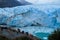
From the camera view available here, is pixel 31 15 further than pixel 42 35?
Yes

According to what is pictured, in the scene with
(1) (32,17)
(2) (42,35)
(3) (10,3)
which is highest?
(3) (10,3)

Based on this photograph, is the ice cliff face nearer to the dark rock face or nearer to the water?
the dark rock face

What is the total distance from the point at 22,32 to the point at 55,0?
3.82ft

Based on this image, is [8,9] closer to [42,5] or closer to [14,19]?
[14,19]

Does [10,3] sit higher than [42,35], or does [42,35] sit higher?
[10,3]

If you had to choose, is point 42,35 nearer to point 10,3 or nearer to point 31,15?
point 31,15

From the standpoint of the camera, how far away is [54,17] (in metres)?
6.30

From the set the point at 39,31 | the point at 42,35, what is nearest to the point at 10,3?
the point at 39,31

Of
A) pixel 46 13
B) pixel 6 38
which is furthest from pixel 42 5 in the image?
pixel 6 38

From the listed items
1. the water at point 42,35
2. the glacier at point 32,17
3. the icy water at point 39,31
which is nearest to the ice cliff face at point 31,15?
the glacier at point 32,17

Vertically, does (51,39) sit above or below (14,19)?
below

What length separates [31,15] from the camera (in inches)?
250

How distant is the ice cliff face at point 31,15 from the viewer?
6.26 meters

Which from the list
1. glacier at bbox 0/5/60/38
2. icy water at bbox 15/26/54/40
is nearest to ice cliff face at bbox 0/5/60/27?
glacier at bbox 0/5/60/38
